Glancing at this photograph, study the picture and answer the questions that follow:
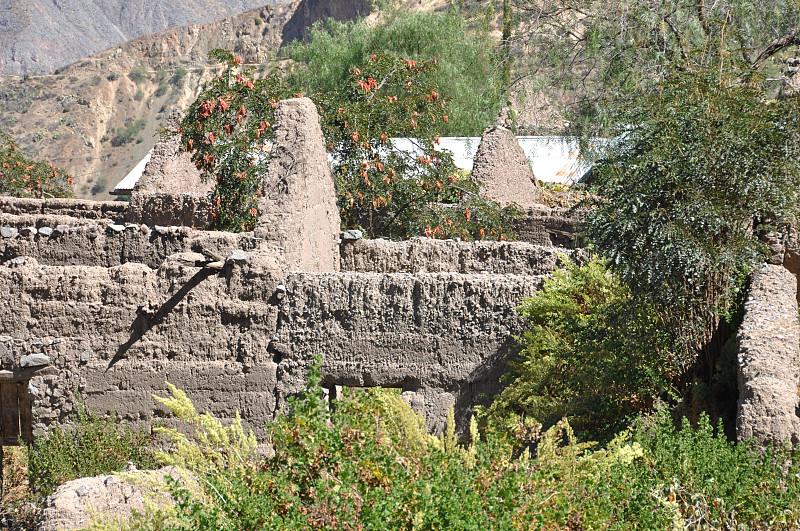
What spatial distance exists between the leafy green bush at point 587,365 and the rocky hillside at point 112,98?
4559cm

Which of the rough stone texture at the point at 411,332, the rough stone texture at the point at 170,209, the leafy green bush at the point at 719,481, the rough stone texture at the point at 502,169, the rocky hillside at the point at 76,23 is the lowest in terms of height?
the leafy green bush at the point at 719,481

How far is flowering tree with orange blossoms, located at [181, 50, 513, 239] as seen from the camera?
12.3 metres

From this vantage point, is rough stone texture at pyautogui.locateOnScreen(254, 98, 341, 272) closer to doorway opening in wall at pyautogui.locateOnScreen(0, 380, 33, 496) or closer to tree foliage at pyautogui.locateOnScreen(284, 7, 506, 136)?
doorway opening in wall at pyautogui.locateOnScreen(0, 380, 33, 496)

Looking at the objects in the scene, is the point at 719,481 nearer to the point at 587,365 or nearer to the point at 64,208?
the point at 587,365

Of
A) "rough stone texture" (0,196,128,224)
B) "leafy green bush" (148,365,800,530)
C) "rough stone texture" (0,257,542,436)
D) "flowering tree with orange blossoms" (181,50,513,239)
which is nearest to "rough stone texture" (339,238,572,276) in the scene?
"rough stone texture" (0,257,542,436)

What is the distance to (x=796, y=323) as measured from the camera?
244 inches

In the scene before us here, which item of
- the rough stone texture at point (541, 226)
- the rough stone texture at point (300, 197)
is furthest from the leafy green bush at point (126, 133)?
the rough stone texture at point (300, 197)

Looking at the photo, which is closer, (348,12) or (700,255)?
(700,255)

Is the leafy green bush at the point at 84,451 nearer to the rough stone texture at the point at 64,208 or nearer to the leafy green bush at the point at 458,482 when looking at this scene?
the leafy green bush at the point at 458,482

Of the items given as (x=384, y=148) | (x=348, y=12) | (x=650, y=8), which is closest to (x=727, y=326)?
(x=384, y=148)

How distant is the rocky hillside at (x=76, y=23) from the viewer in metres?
84.5

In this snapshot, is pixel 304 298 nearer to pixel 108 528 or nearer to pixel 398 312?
pixel 398 312

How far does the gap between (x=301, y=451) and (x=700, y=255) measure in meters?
3.13

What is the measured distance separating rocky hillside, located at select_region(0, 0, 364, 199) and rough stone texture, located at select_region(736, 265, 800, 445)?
4655cm
